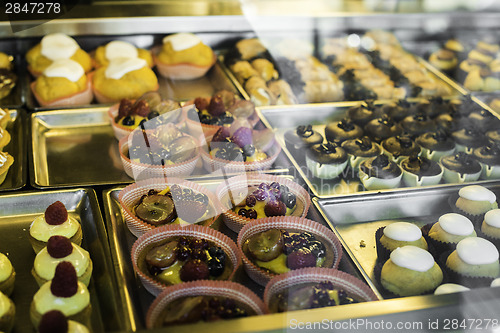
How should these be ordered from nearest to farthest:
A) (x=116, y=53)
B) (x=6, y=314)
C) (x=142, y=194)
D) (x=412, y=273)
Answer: (x=6, y=314), (x=412, y=273), (x=142, y=194), (x=116, y=53)

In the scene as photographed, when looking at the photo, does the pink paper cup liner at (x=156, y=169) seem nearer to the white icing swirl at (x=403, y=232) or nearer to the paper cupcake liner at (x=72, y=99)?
the paper cupcake liner at (x=72, y=99)

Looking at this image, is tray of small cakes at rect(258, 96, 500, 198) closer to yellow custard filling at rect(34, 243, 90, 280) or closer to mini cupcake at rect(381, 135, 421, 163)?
mini cupcake at rect(381, 135, 421, 163)

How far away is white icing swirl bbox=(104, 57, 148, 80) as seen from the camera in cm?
341

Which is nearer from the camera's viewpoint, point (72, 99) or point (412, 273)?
point (412, 273)

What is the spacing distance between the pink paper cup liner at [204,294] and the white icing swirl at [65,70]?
1979 millimetres

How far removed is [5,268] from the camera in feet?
6.58

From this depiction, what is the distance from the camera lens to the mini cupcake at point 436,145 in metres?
3.17

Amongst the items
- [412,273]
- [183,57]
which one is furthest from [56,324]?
[183,57]

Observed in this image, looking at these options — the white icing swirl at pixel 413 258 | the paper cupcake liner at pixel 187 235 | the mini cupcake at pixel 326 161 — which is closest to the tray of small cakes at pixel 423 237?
the white icing swirl at pixel 413 258

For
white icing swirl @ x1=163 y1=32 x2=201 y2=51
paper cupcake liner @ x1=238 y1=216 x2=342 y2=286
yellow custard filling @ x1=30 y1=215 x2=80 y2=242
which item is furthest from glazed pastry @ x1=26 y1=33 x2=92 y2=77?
paper cupcake liner @ x1=238 y1=216 x2=342 y2=286

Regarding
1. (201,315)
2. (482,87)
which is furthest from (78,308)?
(482,87)

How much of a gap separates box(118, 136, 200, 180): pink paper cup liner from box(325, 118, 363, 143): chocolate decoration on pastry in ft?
3.00

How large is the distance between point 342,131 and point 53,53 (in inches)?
77.5

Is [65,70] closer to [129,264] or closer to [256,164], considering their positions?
[256,164]
